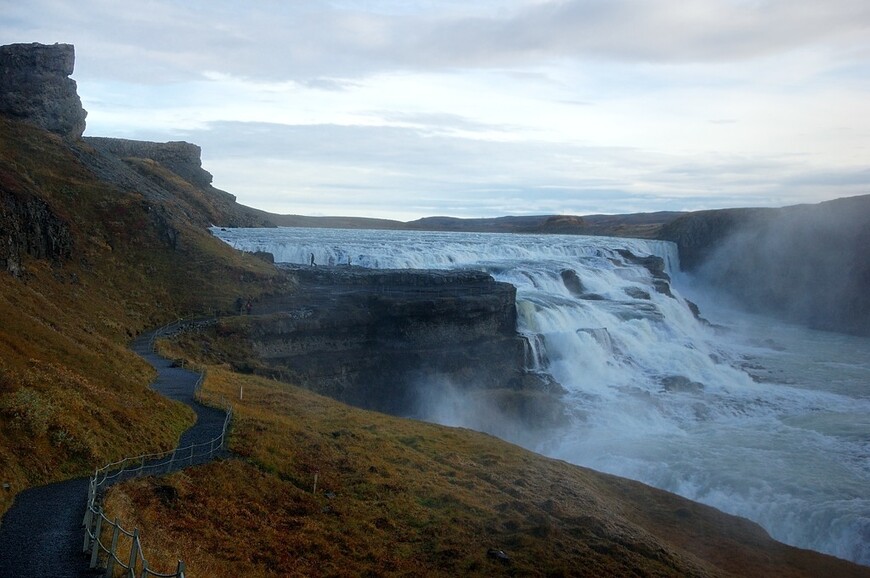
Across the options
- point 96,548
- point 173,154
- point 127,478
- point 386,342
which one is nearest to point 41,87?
point 386,342

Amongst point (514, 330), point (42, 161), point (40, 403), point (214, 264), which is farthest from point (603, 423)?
point (42, 161)

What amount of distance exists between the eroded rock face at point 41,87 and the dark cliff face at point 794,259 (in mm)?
80057

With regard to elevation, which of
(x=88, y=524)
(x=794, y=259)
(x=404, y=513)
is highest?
(x=794, y=259)

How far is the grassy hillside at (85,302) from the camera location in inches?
690

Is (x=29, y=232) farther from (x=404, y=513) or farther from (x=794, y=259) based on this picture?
(x=794, y=259)

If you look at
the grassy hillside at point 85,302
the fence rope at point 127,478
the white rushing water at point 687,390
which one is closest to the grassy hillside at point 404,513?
the fence rope at point 127,478

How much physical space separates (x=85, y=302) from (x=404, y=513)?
25865 millimetres

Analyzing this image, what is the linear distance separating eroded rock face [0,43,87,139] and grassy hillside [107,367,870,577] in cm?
4161

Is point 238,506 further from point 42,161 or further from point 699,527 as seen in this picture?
point 42,161

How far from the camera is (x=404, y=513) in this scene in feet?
67.1

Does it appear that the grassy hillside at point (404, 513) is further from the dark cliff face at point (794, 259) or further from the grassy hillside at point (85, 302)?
the dark cliff face at point (794, 259)

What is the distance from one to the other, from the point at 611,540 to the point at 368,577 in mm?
8256

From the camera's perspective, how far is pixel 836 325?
81.9m

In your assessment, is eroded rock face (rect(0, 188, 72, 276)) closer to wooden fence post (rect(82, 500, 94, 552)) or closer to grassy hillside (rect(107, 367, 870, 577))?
grassy hillside (rect(107, 367, 870, 577))
